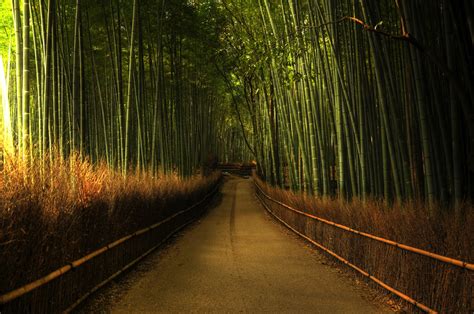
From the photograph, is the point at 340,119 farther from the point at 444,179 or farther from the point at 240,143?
the point at 240,143

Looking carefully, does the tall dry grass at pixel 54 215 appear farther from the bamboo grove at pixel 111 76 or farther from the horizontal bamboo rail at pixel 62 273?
the bamboo grove at pixel 111 76

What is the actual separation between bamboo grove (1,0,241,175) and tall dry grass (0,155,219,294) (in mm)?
425

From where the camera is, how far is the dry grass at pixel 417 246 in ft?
9.32

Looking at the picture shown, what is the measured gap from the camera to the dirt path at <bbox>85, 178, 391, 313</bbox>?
147 inches

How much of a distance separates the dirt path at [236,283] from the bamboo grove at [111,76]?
1666 mm

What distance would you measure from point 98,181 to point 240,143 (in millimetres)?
39877

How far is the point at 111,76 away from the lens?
1291 cm

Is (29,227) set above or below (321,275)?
above

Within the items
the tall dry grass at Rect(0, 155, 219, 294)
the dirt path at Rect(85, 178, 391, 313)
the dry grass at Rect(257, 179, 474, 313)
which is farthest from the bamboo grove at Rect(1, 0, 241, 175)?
the dry grass at Rect(257, 179, 474, 313)

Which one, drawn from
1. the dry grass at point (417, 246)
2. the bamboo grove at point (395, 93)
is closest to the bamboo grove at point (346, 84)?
the bamboo grove at point (395, 93)

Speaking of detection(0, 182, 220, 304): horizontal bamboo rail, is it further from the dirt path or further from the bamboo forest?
the dirt path

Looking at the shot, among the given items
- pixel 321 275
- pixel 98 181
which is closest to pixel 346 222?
pixel 321 275

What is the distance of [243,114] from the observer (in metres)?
28.0

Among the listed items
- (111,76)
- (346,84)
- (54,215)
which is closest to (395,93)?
(346,84)
